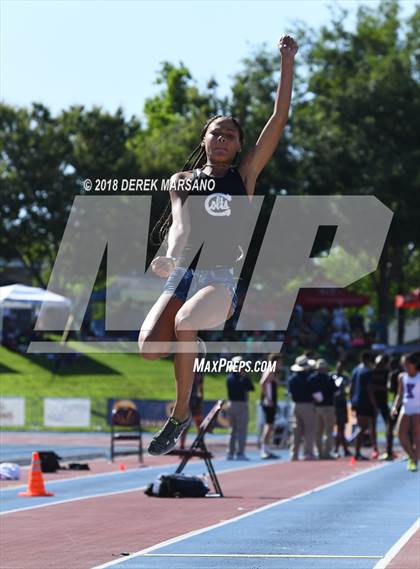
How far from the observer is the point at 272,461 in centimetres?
2489

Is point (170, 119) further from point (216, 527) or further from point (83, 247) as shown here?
point (216, 527)

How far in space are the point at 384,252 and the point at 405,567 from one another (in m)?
41.5

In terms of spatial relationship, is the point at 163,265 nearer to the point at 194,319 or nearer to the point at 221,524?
the point at 194,319

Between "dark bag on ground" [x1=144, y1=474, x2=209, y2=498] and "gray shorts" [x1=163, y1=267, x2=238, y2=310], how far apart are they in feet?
33.8

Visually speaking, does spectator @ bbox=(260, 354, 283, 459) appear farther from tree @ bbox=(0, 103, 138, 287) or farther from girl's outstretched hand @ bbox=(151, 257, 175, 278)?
tree @ bbox=(0, 103, 138, 287)

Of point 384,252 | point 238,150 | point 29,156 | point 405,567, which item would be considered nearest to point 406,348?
point 384,252

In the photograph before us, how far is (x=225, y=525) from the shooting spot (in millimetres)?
13547

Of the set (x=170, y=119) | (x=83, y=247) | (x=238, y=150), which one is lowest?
(x=238, y=150)

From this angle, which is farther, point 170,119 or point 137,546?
point 170,119

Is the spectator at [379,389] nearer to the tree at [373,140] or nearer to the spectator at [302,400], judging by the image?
the spectator at [302,400]

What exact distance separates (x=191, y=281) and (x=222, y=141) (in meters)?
0.73

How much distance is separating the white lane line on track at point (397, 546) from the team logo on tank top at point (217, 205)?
450 cm

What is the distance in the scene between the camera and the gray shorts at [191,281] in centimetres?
654

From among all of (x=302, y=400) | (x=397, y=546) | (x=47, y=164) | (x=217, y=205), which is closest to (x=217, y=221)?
(x=217, y=205)
